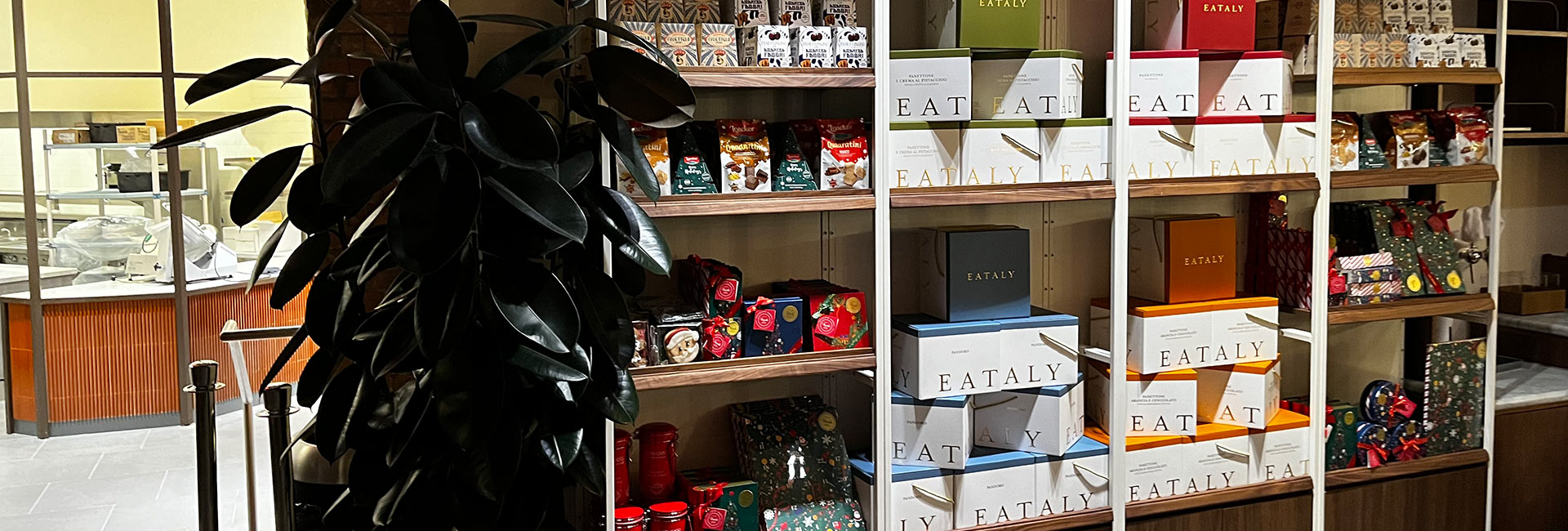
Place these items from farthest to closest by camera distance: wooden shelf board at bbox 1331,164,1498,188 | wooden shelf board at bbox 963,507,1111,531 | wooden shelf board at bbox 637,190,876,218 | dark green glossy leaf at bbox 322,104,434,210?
wooden shelf board at bbox 1331,164,1498,188
wooden shelf board at bbox 963,507,1111,531
wooden shelf board at bbox 637,190,876,218
dark green glossy leaf at bbox 322,104,434,210

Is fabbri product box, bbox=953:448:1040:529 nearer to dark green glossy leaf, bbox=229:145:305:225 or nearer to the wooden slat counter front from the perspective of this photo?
dark green glossy leaf, bbox=229:145:305:225

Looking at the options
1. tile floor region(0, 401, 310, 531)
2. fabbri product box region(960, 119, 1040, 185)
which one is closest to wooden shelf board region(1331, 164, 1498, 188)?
fabbri product box region(960, 119, 1040, 185)

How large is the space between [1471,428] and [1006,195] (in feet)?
5.69

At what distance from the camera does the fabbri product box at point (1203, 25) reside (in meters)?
2.99

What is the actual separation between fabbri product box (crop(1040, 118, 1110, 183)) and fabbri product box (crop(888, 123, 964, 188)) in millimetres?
232

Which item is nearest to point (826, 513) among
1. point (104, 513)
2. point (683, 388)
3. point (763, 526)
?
point (763, 526)

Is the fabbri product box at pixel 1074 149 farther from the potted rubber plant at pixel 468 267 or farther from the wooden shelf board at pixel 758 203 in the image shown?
the potted rubber plant at pixel 468 267

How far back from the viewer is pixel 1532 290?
161 inches

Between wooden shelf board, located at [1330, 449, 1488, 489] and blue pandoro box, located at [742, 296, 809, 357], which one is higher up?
blue pandoro box, located at [742, 296, 809, 357]

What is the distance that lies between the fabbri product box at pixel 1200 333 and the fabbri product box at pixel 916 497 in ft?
2.08

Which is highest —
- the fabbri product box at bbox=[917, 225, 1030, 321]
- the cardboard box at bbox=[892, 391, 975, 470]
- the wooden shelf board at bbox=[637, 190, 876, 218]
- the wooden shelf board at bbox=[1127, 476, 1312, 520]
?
the wooden shelf board at bbox=[637, 190, 876, 218]

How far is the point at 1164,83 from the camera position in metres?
2.93

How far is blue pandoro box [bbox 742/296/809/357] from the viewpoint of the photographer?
8.77ft

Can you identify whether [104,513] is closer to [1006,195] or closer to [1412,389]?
[1006,195]
